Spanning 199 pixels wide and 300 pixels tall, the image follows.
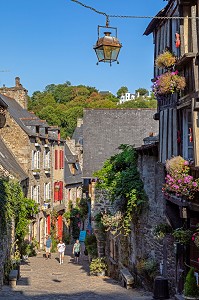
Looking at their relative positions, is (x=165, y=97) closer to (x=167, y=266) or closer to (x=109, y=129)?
(x=167, y=266)

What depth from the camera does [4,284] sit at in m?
16.3

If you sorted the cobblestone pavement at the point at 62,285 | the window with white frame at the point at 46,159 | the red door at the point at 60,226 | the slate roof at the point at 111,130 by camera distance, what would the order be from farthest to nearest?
1. the red door at the point at 60,226
2. the window with white frame at the point at 46,159
3. the slate roof at the point at 111,130
4. the cobblestone pavement at the point at 62,285

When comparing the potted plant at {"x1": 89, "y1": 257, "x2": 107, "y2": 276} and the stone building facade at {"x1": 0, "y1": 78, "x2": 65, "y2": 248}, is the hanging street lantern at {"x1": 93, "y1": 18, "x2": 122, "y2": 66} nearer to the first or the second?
the potted plant at {"x1": 89, "y1": 257, "x2": 107, "y2": 276}

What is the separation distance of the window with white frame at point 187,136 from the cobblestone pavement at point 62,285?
4093mm

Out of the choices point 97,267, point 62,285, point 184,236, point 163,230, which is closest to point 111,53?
point 184,236

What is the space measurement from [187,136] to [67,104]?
82536mm

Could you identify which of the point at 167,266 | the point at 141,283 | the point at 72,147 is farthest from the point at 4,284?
the point at 72,147

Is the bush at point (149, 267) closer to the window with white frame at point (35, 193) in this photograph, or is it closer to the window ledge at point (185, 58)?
the window ledge at point (185, 58)

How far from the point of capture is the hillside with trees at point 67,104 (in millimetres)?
80000

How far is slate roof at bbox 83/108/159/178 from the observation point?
25.8 metres

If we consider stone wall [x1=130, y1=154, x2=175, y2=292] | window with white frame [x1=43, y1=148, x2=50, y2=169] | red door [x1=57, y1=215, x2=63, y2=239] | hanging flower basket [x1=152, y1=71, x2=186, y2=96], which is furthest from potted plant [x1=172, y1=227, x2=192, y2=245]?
red door [x1=57, y1=215, x2=63, y2=239]

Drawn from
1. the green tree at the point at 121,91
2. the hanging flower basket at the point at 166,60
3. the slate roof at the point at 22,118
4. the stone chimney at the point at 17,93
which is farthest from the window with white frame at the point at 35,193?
the green tree at the point at 121,91

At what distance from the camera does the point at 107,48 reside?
794 cm

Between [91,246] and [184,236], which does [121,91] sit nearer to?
[91,246]
